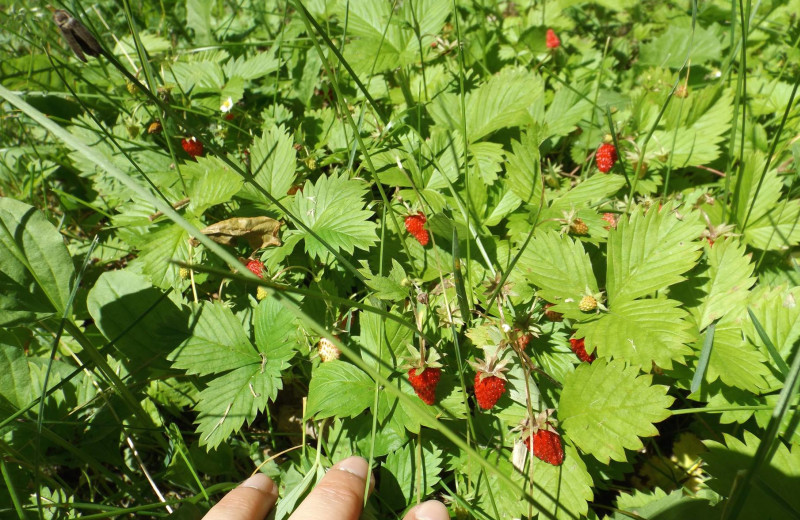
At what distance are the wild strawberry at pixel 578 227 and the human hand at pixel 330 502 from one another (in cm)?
93

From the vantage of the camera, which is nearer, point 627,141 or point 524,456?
point 524,456

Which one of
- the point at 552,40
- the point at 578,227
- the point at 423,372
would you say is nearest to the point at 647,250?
the point at 578,227

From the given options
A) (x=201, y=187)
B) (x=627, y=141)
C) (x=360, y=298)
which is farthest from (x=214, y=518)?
(x=627, y=141)

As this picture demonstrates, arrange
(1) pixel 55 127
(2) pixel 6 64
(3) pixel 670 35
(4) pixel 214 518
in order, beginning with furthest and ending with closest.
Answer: (2) pixel 6 64 < (3) pixel 670 35 < (4) pixel 214 518 < (1) pixel 55 127

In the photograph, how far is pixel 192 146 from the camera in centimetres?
197

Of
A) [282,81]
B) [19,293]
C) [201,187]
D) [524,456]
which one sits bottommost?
[524,456]

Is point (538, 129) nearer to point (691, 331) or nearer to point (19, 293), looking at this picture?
point (691, 331)

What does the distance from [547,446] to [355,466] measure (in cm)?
51

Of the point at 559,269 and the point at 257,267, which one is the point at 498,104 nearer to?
the point at 559,269

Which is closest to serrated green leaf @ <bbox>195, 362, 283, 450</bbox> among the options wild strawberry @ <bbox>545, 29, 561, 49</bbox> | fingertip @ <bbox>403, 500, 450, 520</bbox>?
fingertip @ <bbox>403, 500, 450, 520</bbox>

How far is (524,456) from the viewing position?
51.9 inches

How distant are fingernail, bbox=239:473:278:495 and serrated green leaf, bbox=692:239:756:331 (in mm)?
1336

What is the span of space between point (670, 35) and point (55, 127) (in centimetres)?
263

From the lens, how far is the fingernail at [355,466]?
1309mm
